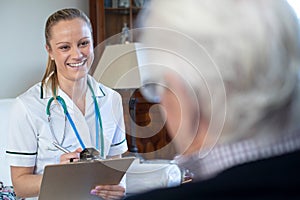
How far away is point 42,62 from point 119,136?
1869mm

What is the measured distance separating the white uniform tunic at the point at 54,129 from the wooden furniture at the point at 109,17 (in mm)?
1747

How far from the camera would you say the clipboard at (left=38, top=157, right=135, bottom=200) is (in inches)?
54.3

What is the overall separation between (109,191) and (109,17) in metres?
2.24

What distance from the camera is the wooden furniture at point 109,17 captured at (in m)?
3.54

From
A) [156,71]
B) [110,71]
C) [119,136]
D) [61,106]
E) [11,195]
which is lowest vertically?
[11,195]

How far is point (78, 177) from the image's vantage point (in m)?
1.42

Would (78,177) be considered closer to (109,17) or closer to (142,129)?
(142,129)

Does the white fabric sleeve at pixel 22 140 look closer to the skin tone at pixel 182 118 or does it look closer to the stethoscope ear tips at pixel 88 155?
the stethoscope ear tips at pixel 88 155

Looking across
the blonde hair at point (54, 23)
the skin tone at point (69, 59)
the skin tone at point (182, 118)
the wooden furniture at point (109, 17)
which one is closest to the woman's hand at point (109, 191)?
the skin tone at point (69, 59)

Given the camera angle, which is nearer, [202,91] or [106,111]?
[202,91]

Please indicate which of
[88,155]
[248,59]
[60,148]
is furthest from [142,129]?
[248,59]

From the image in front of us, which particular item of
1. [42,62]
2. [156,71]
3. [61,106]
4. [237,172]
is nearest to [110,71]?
[61,106]

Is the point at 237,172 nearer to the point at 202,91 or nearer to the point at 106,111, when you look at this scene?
the point at 202,91

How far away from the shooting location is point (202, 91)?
2.14ft
